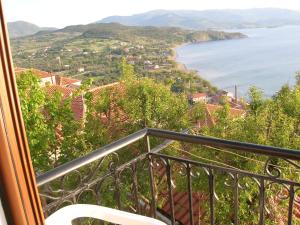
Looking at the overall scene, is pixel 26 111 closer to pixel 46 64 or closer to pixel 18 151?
pixel 46 64

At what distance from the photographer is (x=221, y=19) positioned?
96500 mm

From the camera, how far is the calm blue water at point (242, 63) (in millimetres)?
37594

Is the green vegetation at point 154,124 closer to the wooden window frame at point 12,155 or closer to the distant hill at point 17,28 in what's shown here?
the distant hill at point 17,28

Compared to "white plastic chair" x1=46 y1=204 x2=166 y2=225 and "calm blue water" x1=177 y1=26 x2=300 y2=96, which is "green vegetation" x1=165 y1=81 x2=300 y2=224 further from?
"calm blue water" x1=177 y1=26 x2=300 y2=96

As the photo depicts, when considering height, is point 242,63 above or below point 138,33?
below

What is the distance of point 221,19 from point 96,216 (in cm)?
10081

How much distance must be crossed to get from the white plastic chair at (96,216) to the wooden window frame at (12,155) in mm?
744

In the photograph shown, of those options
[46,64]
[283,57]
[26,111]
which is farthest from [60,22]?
[283,57]

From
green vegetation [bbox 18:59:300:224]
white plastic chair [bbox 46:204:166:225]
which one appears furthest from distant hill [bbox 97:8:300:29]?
white plastic chair [bbox 46:204:166:225]

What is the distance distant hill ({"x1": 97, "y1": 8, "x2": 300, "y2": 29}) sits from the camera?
8208 cm

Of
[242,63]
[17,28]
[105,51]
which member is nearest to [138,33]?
[105,51]

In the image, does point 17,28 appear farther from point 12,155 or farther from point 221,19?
point 221,19

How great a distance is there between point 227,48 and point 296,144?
6284 cm

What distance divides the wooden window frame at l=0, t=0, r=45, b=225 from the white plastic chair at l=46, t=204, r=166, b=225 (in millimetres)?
744
